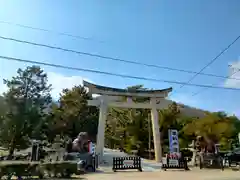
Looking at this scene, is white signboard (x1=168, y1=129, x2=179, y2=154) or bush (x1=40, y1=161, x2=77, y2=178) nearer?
bush (x1=40, y1=161, x2=77, y2=178)

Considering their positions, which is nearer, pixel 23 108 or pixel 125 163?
pixel 125 163

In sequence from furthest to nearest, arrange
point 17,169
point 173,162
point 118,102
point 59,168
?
1. point 118,102
2. point 173,162
3. point 59,168
4. point 17,169

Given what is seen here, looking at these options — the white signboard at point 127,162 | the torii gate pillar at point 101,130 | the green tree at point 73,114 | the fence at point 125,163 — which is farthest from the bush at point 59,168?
the green tree at point 73,114

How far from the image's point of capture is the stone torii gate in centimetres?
2208

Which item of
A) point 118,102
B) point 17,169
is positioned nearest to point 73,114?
point 118,102

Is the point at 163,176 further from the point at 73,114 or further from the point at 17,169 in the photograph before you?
the point at 73,114

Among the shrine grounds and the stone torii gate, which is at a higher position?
the stone torii gate

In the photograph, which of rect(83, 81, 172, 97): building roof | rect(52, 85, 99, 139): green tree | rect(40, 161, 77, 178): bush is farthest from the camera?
rect(52, 85, 99, 139): green tree

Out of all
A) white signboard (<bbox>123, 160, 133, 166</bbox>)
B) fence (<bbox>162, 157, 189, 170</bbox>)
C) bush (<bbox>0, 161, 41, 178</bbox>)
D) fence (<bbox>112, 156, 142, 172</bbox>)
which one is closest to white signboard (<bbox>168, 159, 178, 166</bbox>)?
fence (<bbox>162, 157, 189, 170</bbox>)

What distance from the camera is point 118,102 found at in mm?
23688

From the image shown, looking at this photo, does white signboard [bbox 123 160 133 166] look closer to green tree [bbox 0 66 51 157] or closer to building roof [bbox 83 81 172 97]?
building roof [bbox 83 81 172 97]

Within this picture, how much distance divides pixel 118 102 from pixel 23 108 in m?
10.9

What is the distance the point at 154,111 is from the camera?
24.6 m

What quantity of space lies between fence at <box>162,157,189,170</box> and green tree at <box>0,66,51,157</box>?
1676 cm
